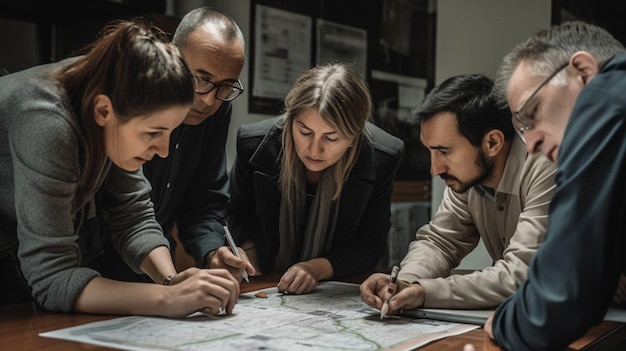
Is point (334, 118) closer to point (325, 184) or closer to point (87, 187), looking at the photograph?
point (325, 184)

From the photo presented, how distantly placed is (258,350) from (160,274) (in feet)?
1.74

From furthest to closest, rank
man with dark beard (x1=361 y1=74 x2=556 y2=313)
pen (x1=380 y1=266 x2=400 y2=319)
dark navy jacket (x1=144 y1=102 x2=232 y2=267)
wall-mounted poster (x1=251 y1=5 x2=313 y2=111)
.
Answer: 1. wall-mounted poster (x1=251 y1=5 x2=313 y2=111)
2. dark navy jacket (x1=144 y1=102 x2=232 y2=267)
3. man with dark beard (x1=361 y1=74 x2=556 y2=313)
4. pen (x1=380 y1=266 x2=400 y2=319)

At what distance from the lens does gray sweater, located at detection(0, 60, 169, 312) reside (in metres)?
1.30

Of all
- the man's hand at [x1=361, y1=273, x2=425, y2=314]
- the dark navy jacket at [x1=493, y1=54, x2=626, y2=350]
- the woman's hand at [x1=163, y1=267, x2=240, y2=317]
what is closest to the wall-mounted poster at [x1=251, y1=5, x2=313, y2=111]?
the man's hand at [x1=361, y1=273, x2=425, y2=314]

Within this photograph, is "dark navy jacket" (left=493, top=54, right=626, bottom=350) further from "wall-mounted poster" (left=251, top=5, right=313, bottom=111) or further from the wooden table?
"wall-mounted poster" (left=251, top=5, right=313, bottom=111)

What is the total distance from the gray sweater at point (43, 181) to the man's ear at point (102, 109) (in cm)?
4

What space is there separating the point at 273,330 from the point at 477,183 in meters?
0.87

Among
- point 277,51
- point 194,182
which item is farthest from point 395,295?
point 277,51

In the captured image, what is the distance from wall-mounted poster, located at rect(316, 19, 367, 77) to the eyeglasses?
7.08ft

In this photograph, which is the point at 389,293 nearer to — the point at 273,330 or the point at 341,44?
the point at 273,330

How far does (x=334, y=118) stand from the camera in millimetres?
1937

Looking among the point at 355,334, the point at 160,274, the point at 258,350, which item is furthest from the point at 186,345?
the point at 160,274

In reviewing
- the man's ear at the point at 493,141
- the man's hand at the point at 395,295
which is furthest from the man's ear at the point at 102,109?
the man's ear at the point at 493,141

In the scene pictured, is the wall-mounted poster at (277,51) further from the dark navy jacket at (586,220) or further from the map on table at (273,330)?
the dark navy jacket at (586,220)
